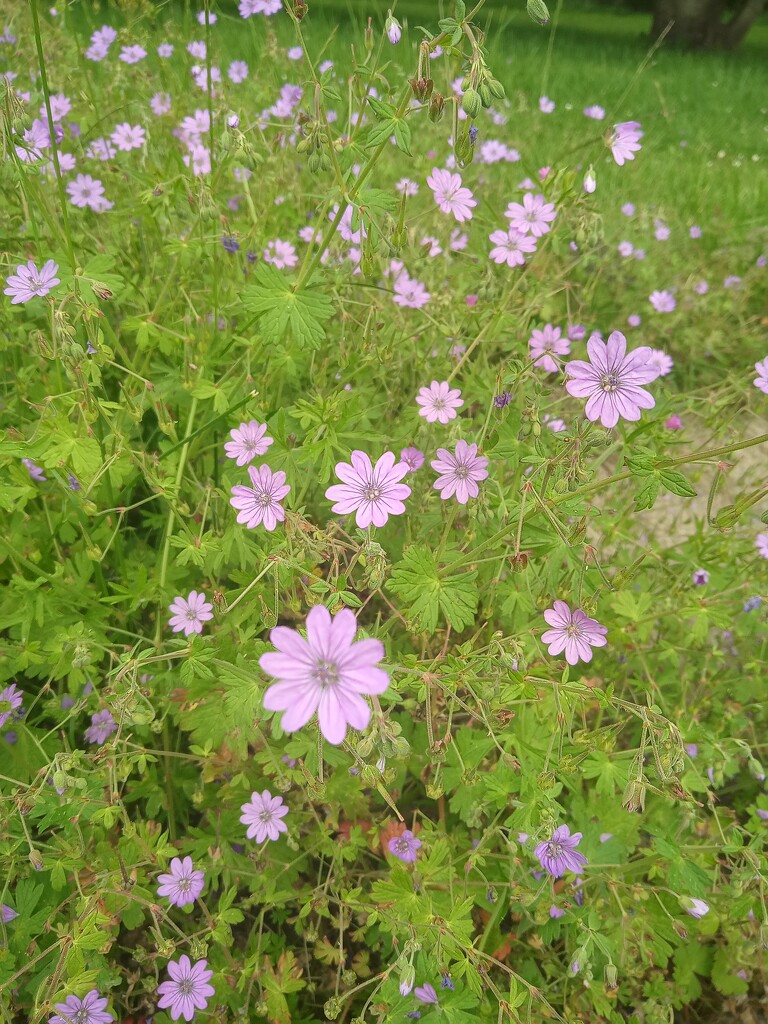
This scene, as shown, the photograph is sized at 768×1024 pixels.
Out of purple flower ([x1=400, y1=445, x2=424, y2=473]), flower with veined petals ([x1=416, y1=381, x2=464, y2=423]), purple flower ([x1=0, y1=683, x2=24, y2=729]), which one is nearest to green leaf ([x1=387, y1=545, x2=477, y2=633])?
purple flower ([x1=400, y1=445, x2=424, y2=473])

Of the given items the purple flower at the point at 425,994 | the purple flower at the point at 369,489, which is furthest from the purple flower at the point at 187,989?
the purple flower at the point at 369,489

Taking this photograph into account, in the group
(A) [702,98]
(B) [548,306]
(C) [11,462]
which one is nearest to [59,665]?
(C) [11,462]

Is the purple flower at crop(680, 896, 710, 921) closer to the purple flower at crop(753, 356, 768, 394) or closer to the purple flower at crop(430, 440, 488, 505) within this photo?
the purple flower at crop(430, 440, 488, 505)

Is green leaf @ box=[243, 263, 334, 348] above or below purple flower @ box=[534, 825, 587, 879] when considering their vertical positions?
above

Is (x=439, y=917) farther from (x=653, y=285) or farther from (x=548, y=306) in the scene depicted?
(x=653, y=285)

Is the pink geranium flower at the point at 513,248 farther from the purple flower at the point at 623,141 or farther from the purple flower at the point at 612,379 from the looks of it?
the purple flower at the point at 612,379

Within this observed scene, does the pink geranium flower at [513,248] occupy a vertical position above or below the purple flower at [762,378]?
above
